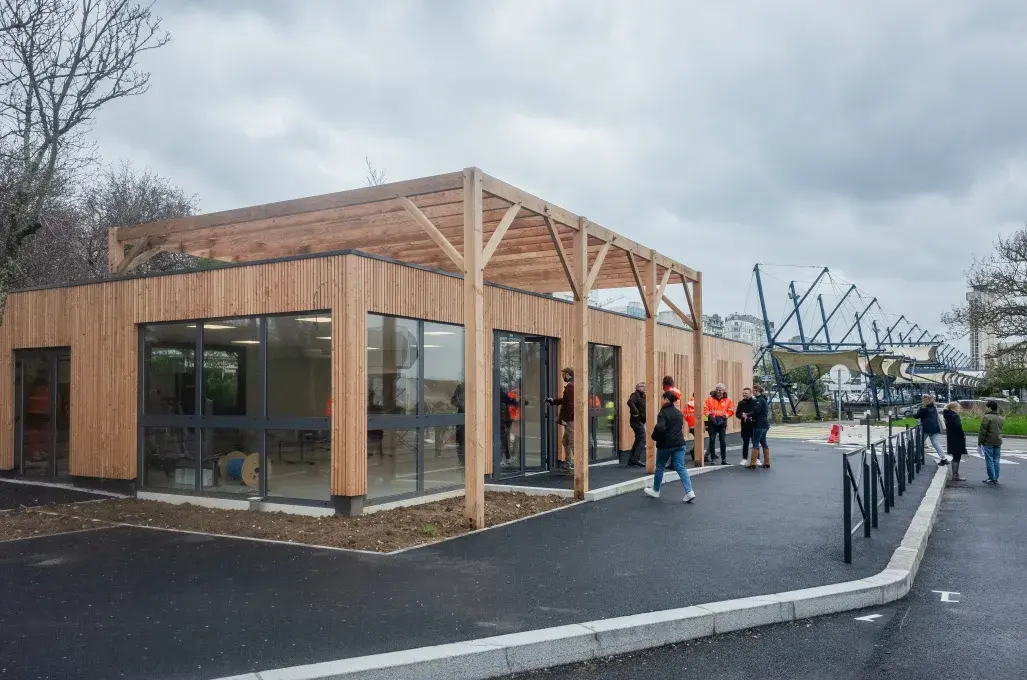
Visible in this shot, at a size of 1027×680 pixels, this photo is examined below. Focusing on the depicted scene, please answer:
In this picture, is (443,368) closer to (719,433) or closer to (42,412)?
(42,412)

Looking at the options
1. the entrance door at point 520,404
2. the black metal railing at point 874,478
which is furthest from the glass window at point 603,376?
the black metal railing at point 874,478

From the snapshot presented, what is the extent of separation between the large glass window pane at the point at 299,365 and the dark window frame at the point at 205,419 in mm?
78

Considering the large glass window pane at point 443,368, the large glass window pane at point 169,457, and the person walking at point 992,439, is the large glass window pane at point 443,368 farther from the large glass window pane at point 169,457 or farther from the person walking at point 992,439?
the person walking at point 992,439

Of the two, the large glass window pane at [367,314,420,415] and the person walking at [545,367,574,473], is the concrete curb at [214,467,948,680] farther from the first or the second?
the person walking at [545,367,574,473]

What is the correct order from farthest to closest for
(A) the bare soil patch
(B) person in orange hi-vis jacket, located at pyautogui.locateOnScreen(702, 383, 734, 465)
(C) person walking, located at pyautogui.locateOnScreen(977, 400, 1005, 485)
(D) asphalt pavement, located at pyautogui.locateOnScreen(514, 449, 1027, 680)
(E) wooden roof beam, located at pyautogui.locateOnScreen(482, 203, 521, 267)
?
1. (B) person in orange hi-vis jacket, located at pyautogui.locateOnScreen(702, 383, 734, 465)
2. (C) person walking, located at pyautogui.locateOnScreen(977, 400, 1005, 485)
3. (E) wooden roof beam, located at pyautogui.locateOnScreen(482, 203, 521, 267)
4. (A) the bare soil patch
5. (D) asphalt pavement, located at pyautogui.locateOnScreen(514, 449, 1027, 680)

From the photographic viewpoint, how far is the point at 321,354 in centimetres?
1001

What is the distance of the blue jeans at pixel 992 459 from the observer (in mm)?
15164

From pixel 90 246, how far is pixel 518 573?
24.5m

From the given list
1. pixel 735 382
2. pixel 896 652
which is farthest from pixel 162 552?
pixel 735 382

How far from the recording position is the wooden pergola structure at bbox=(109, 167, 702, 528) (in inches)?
364

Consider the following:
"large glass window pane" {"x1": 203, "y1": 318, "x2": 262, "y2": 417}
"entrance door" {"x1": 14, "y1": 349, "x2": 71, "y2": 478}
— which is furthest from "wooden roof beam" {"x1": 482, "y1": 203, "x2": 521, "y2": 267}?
"entrance door" {"x1": 14, "y1": 349, "x2": 71, "y2": 478}

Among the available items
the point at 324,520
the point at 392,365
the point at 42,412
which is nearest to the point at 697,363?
the point at 392,365

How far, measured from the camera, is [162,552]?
8023 mm

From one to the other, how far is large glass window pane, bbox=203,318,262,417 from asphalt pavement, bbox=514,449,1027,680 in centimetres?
694
